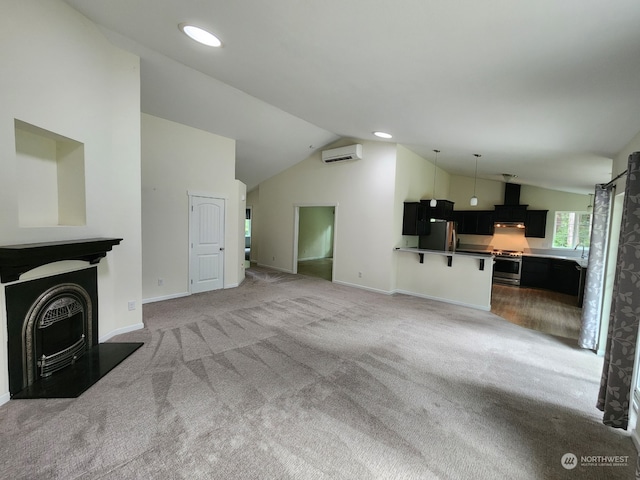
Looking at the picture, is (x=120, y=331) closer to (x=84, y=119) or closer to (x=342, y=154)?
(x=84, y=119)

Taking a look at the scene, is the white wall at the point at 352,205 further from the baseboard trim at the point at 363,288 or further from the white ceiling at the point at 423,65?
the white ceiling at the point at 423,65

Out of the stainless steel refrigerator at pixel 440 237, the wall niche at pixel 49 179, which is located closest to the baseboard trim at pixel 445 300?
the stainless steel refrigerator at pixel 440 237

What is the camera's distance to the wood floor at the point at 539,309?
4344mm

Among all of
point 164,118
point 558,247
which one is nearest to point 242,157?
point 164,118

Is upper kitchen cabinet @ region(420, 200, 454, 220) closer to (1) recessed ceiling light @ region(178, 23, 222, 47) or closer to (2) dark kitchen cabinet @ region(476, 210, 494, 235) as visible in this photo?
(2) dark kitchen cabinet @ region(476, 210, 494, 235)

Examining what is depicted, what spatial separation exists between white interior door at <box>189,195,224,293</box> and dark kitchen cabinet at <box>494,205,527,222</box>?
714 cm

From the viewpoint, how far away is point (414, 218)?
19.4ft

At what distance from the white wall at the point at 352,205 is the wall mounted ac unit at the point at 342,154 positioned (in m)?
0.14

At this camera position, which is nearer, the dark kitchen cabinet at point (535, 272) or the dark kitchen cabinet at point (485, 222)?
the dark kitchen cabinet at point (535, 272)

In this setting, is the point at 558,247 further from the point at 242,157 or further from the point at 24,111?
the point at 24,111

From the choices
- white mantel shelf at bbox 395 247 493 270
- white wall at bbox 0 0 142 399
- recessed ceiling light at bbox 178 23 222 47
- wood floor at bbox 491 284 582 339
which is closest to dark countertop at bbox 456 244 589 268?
wood floor at bbox 491 284 582 339

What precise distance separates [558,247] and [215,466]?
8.90m

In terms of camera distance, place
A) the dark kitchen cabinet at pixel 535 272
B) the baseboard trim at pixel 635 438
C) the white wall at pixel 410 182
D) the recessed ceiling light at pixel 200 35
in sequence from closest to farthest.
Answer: the baseboard trim at pixel 635 438 < the recessed ceiling light at pixel 200 35 < the white wall at pixel 410 182 < the dark kitchen cabinet at pixel 535 272

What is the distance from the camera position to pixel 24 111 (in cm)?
224
